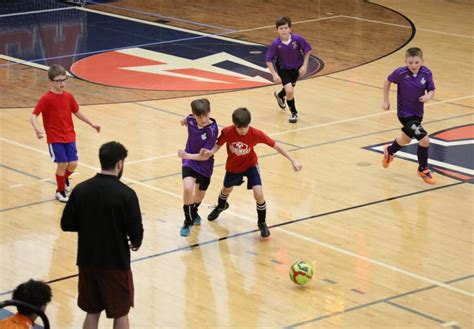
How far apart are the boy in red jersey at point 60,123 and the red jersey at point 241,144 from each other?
200cm

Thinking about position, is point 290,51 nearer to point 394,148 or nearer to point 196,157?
point 394,148

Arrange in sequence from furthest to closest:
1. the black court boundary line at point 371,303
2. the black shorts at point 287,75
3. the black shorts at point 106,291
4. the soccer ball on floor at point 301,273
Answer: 1. the black shorts at point 287,75
2. the soccer ball on floor at point 301,273
3. the black court boundary line at point 371,303
4. the black shorts at point 106,291

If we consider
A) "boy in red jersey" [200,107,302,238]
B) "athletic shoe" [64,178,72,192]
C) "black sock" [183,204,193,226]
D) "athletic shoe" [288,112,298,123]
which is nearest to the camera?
"boy in red jersey" [200,107,302,238]

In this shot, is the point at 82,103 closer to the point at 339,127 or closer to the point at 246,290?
the point at 339,127

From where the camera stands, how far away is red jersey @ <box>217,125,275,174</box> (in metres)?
13.0

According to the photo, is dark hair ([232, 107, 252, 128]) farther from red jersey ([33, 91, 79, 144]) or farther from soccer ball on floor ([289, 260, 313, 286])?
red jersey ([33, 91, 79, 144])

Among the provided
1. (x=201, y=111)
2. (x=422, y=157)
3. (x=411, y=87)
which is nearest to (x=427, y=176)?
(x=422, y=157)

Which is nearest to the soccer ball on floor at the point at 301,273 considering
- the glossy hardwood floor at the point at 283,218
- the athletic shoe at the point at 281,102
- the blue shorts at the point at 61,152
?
the glossy hardwood floor at the point at 283,218

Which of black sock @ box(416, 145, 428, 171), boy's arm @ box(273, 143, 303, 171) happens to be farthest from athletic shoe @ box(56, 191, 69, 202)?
black sock @ box(416, 145, 428, 171)

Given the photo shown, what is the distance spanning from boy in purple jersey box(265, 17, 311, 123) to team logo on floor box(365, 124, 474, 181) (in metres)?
2.02

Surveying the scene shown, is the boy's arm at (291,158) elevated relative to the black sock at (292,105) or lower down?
elevated

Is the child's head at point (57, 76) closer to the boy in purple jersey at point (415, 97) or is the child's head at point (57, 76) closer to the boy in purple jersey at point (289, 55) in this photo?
the boy in purple jersey at point (415, 97)

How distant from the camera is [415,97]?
15422 mm

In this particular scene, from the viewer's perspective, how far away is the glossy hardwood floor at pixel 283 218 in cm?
1123
